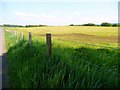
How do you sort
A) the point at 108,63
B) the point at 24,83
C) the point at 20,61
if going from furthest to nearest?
1. the point at 20,61
2. the point at 108,63
3. the point at 24,83

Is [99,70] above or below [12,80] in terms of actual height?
above

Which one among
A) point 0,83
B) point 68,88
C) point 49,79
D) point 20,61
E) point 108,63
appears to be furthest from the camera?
point 20,61

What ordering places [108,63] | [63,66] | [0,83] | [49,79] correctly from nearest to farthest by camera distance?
[49,79] < [63,66] < [108,63] < [0,83]

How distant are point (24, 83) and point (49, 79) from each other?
2.30 ft

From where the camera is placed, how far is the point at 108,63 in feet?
25.1

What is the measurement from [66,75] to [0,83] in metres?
2.51

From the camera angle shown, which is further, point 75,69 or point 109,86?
point 75,69

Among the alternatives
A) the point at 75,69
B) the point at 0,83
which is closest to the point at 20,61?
the point at 0,83

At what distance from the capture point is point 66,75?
634 cm

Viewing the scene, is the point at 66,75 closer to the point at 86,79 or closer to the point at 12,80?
the point at 86,79

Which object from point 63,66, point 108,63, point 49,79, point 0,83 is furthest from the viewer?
point 0,83

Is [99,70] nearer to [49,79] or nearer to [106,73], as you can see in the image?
[106,73]

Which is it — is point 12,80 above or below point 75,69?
below

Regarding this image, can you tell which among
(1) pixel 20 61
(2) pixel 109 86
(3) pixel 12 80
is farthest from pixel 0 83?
(2) pixel 109 86
